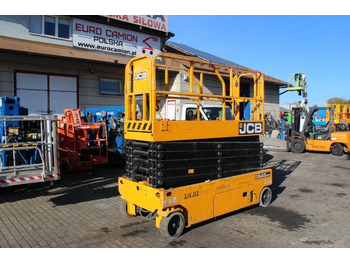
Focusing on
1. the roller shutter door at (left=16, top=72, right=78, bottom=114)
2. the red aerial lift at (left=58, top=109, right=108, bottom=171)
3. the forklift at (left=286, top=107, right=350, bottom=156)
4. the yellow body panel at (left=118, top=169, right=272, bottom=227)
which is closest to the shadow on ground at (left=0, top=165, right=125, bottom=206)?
the red aerial lift at (left=58, top=109, right=108, bottom=171)

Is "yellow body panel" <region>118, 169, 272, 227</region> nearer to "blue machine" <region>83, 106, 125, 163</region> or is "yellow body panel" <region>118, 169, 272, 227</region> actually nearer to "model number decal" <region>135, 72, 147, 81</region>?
"model number decal" <region>135, 72, 147, 81</region>

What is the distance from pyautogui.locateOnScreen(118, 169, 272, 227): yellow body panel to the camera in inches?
171

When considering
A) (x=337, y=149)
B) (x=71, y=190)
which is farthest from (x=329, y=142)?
(x=71, y=190)

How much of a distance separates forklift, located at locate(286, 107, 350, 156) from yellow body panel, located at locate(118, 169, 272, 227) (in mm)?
10843

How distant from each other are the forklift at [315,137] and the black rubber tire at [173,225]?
12.8m

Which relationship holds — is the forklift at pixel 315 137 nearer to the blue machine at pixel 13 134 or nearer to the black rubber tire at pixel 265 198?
the black rubber tire at pixel 265 198

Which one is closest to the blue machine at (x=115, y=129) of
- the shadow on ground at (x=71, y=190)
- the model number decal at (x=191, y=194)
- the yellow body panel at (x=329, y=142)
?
the shadow on ground at (x=71, y=190)

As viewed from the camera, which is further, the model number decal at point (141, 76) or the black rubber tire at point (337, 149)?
the black rubber tire at point (337, 149)

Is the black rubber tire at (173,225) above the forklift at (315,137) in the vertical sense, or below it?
below

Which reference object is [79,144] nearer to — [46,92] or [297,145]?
[46,92]

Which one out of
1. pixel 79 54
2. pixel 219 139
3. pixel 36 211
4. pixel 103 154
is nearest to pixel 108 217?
pixel 36 211

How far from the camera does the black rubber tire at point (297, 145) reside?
15.3 m

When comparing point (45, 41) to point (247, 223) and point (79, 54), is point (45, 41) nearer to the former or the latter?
point (79, 54)

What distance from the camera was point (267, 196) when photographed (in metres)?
6.15
